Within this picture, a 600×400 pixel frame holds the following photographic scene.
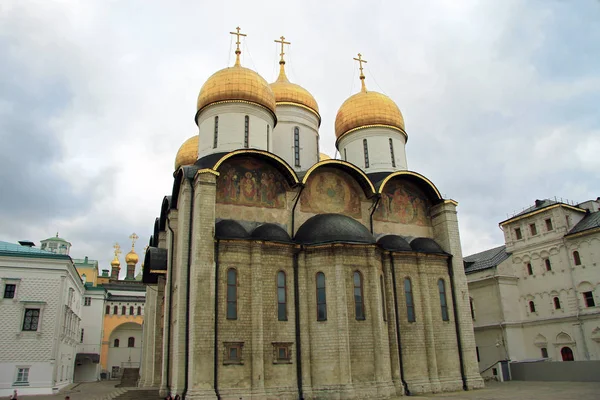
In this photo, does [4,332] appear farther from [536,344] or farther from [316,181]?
[536,344]

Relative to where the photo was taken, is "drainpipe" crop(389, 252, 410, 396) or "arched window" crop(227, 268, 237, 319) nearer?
"arched window" crop(227, 268, 237, 319)

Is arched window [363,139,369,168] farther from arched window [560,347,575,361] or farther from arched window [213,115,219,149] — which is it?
arched window [560,347,575,361]

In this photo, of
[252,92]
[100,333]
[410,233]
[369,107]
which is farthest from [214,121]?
[100,333]

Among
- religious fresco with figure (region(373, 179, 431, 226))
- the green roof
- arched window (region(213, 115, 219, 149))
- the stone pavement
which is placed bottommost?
the stone pavement

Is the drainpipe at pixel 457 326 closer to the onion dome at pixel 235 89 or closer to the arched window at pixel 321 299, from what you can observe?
the arched window at pixel 321 299

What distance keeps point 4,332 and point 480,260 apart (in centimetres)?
2286

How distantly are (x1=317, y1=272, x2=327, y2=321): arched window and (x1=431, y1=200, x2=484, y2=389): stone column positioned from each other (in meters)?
5.36

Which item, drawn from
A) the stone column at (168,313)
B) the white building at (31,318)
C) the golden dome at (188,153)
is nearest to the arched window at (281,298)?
the stone column at (168,313)

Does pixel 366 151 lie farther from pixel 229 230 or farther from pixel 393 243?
pixel 229 230

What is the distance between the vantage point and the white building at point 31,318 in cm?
1838

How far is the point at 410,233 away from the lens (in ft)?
59.3

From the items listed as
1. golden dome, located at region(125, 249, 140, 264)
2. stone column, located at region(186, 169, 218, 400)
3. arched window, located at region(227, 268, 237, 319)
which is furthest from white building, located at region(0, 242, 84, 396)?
golden dome, located at region(125, 249, 140, 264)

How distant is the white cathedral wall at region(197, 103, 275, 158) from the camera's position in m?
17.1

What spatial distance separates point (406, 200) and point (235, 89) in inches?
294
